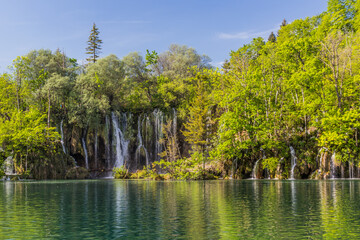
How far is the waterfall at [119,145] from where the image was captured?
184 feet

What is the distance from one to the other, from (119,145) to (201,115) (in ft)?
47.3

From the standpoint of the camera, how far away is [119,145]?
57000 millimetres

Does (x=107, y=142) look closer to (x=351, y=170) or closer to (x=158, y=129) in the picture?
(x=158, y=129)

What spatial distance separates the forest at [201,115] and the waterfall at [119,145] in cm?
16

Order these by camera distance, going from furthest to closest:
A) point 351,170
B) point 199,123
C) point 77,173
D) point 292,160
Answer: point 199,123 < point 77,173 < point 292,160 < point 351,170

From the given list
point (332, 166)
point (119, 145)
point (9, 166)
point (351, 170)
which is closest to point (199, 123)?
point (119, 145)

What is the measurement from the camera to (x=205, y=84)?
60719 mm

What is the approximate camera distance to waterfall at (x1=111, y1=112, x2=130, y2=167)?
184 ft

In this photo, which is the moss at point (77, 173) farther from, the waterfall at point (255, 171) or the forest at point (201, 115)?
the waterfall at point (255, 171)

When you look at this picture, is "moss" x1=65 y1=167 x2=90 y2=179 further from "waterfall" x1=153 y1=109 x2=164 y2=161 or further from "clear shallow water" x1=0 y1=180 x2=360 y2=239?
"clear shallow water" x1=0 y1=180 x2=360 y2=239

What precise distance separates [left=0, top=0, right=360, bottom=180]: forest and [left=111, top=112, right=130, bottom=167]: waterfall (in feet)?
0.53

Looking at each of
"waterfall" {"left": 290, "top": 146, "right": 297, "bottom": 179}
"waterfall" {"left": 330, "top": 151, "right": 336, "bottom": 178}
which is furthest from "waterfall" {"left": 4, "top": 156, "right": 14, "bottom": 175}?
"waterfall" {"left": 330, "top": 151, "right": 336, "bottom": 178}

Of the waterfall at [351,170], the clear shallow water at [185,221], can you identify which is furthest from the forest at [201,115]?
the clear shallow water at [185,221]

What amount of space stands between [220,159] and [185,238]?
36.9 metres
